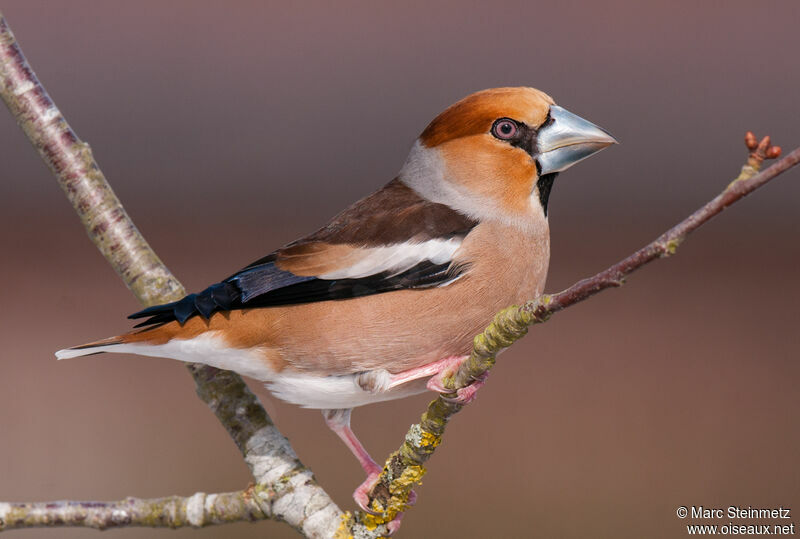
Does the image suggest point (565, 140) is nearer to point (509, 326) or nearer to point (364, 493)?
point (509, 326)

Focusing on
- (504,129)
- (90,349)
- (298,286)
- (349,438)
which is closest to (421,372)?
(298,286)

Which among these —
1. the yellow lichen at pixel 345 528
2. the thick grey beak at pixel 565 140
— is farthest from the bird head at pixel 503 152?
the yellow lichen at pixel 345 528

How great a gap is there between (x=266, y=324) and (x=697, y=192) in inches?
110

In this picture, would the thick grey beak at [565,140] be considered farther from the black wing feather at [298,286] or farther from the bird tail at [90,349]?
the bird tail at [90,349]

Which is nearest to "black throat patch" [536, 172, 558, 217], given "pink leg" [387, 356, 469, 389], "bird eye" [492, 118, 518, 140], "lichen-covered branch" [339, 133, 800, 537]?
"bird eye" [492, 118, 518, 140]

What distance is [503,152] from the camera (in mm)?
2004

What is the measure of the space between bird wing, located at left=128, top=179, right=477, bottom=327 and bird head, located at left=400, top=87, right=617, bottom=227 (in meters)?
0.12

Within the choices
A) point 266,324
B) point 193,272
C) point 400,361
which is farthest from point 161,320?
point 193,272

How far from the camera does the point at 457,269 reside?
187 centimetres

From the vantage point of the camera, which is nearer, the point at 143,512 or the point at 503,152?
the point at 143,512

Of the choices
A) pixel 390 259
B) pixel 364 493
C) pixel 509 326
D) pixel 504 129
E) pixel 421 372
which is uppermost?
pixel 504 129

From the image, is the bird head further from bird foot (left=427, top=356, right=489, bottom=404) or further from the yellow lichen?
the yellow lichen

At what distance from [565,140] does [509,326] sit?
0.81m

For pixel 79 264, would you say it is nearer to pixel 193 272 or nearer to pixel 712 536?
pixel 193 272
